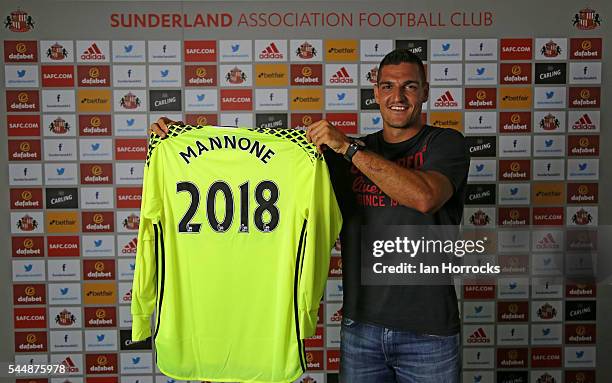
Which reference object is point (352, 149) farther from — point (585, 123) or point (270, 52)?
point (585, 123)

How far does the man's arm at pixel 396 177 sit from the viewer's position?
1.77 metres

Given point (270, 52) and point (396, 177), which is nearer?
point (396, 177)

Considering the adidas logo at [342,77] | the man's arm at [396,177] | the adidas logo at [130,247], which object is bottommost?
the adidas logo at [130,247]

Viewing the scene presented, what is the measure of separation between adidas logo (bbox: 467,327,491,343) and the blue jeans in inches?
50.4

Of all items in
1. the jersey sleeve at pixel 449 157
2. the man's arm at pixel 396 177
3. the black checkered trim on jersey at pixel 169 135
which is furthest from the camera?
the black checkered trim on jersey at pixel 169 135

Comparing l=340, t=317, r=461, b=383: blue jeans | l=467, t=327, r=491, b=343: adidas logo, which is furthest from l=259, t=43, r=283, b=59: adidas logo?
l=467, t=327, r=491, b=343: adidas logo

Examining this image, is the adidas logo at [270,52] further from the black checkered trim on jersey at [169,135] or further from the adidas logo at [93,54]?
the black checkered trim on jersey at [169,135]

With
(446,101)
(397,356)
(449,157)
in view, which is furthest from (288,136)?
(446,101)

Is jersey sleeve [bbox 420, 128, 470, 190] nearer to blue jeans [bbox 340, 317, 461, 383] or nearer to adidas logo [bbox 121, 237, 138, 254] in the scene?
blue jeans [bbox 340, 317, 461, 383]

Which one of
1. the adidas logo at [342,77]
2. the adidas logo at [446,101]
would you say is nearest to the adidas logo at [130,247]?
the adidas logo at [342,77]

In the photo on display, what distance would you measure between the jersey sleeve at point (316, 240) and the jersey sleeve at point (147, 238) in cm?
52

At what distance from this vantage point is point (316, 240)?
195cm

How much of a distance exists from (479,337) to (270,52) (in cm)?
186

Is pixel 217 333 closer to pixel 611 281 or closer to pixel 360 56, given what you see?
pixel 360 56
